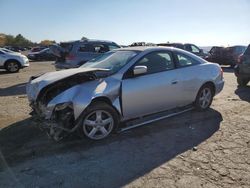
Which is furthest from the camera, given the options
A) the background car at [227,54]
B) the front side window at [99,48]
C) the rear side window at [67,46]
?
the background car at [227,54]

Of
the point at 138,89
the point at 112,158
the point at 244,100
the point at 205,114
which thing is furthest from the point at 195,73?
the point at 112,158

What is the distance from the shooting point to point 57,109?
4648 millimetres

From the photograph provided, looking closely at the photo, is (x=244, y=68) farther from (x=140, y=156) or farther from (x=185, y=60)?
(x=140, y=156)

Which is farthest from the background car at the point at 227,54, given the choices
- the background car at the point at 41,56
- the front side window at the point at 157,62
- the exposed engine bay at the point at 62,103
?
the background car at the point at 41,56

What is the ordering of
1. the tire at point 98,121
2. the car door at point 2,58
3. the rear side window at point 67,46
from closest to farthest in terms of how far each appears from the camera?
the tire at point 98,121, the rear side window at point 67,46, the car door at point 2,58

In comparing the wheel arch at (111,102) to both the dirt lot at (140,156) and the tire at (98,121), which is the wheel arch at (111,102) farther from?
the dirt lot at (140,156)

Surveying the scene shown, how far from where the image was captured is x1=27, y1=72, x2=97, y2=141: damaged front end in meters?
4.66

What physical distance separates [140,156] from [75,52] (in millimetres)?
7664

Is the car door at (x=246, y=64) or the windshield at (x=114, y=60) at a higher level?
the windshield at (x=114, y=60)

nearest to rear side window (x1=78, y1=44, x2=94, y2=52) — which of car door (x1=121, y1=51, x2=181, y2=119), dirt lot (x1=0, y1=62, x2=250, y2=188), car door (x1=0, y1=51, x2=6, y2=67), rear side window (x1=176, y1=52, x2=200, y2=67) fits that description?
dirt lot (x1=0, y1=62, x2=250, y2=188)

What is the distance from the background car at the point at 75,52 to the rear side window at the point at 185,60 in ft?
18.6

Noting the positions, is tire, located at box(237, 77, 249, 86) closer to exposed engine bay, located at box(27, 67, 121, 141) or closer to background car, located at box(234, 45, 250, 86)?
background car, located at box(234, 45, 250, 86)

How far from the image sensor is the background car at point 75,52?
1117 centimetres

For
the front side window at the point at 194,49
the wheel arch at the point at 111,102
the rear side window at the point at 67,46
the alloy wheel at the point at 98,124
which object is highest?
the rear side window at the point at 67,46
